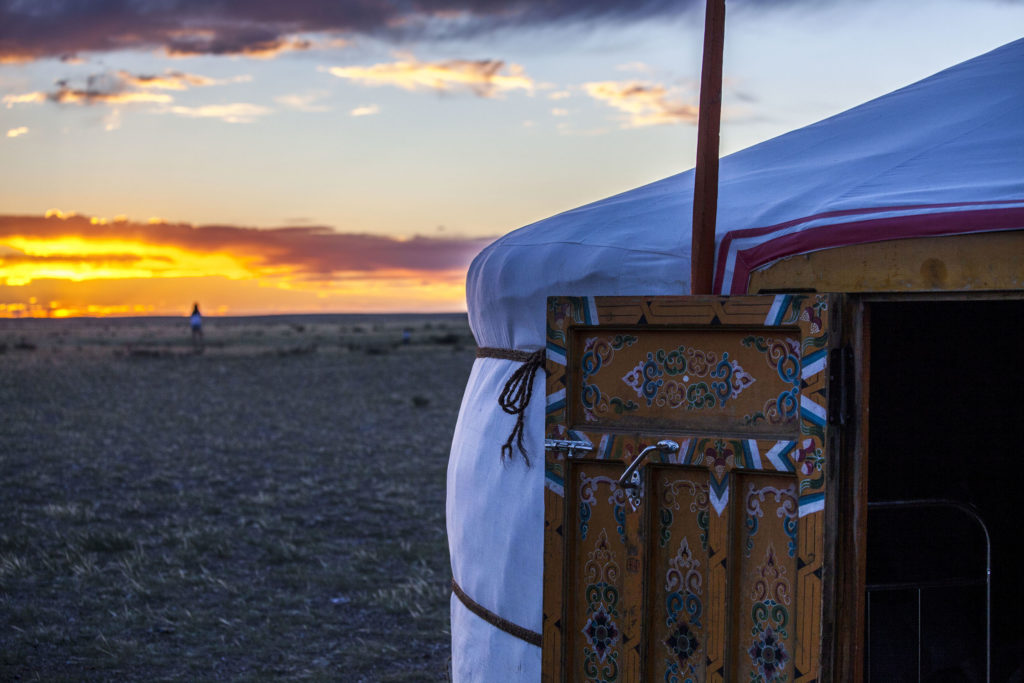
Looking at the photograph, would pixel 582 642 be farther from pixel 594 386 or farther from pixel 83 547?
pixel 83 547

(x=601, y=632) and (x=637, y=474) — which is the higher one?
(x=637, y=474)

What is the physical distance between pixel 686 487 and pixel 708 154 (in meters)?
0.88

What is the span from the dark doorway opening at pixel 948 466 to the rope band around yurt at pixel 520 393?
1.34 metres

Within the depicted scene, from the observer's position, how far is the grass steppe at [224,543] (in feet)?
18.0

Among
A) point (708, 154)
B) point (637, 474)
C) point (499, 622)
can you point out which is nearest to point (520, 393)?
point (637, 474)

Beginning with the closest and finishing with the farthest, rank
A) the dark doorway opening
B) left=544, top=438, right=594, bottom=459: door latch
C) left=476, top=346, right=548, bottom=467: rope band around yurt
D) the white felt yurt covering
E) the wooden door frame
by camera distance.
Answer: the wooden door frame → the white felt yurt covering → left=544, top=438, right=594, bottom=459: door latch → left=476, top=346, right=548, bottom=467: rope band around yurt → the dark doorway opening

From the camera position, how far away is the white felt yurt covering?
2.53 metres

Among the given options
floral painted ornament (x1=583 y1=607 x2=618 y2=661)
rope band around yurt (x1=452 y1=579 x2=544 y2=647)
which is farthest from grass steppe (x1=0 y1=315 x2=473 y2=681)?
floral painted ornament (x1=583 y1=607 x2=618 y2=661)

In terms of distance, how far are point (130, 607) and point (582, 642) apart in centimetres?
439

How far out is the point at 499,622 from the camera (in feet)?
11.2

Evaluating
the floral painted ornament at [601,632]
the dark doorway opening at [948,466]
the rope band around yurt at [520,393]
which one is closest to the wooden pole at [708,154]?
the rope band around yurt at [520,393]

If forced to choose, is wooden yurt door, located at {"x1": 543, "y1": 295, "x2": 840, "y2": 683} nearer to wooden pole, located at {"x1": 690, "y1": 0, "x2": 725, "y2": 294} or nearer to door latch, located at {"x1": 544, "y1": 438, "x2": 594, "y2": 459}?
door latch, located at {"x1": 544, "y1": 438, "x2": 594, "y2": 459}

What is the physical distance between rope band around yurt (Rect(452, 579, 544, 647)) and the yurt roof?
0.92 metres

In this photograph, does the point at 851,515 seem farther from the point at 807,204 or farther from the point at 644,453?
the point at 807,204
